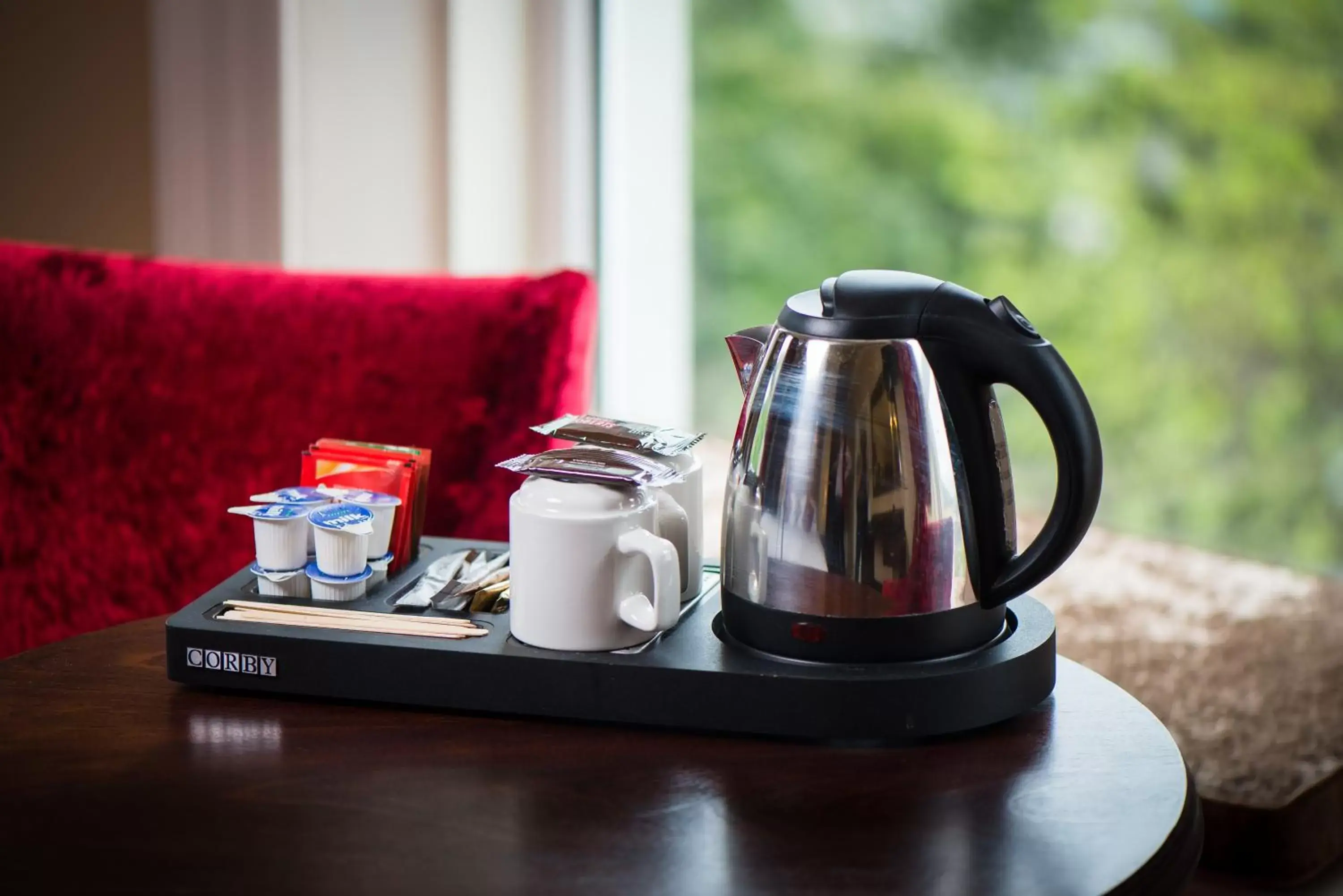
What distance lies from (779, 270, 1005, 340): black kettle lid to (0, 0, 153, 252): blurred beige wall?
154 cm

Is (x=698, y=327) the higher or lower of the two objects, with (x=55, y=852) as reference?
higher

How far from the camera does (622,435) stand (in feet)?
2.66

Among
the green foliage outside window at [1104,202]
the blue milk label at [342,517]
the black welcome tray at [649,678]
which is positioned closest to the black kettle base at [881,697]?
the black welcome tray at [649,678]

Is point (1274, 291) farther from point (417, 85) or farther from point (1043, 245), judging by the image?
point (417, 85)

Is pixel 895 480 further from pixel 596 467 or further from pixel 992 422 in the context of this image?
pixel 596 467

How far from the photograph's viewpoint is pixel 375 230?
183 centimetres

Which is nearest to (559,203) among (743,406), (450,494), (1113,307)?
(450,494)

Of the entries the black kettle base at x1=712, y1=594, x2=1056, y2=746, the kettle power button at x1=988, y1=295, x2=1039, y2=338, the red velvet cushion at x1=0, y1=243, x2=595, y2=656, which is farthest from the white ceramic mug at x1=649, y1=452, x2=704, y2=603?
the red velvet cushion at x1=0, y1=243, x2=595, y2=656

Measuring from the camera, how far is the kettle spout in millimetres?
824

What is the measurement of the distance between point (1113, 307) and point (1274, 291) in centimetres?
27

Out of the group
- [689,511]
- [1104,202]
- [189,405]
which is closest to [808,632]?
[689,511]

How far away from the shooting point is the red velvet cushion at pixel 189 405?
126 centimetres

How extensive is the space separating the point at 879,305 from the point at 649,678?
0.24m

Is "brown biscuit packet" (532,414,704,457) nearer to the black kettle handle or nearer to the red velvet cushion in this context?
the black kettle handle
